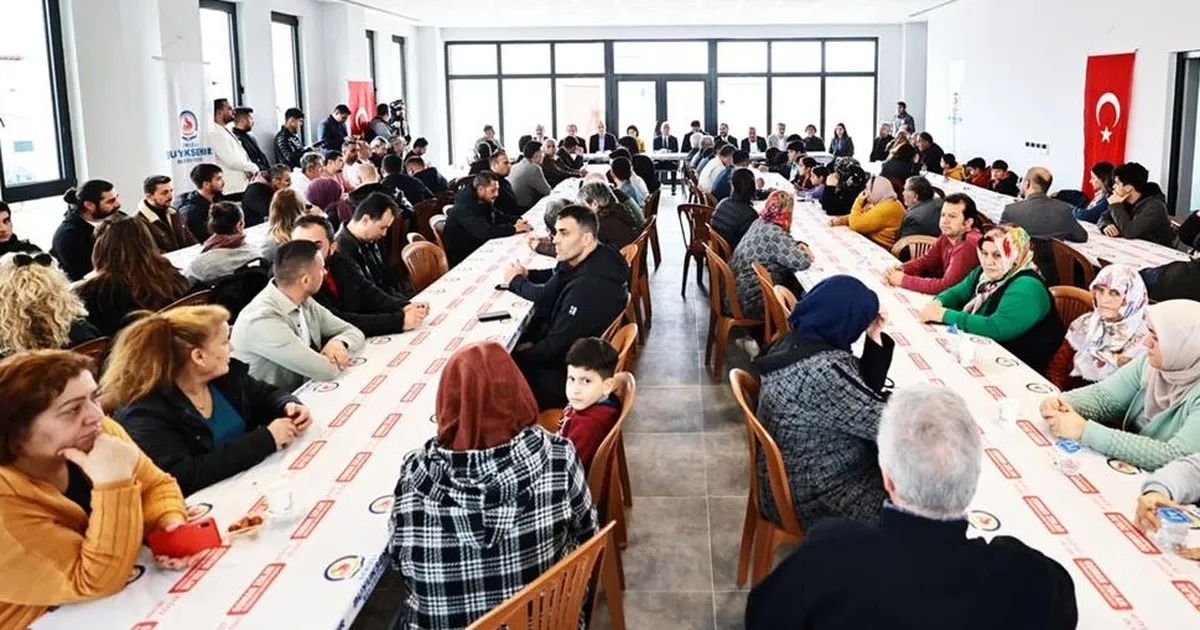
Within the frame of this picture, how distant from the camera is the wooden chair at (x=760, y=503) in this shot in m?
2.66

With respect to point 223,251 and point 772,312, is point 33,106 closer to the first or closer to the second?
point 223,251

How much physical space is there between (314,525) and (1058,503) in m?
1.74

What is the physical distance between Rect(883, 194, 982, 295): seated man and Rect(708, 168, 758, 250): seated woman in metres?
1.41

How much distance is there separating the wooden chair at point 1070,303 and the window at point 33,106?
7.29 m

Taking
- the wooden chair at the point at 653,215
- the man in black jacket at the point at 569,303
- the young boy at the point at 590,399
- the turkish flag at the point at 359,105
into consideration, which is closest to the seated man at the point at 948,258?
the man in black jacket at the point at 569,303

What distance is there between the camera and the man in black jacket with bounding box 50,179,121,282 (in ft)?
19.0

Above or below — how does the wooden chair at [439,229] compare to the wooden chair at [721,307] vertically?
above

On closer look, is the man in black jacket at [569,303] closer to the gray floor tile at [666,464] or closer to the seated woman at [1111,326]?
the gray floor tile at [666,464]

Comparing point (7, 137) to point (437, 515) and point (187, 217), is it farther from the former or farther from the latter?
point (437, 515)

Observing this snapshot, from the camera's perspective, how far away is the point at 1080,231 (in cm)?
620

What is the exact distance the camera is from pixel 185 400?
8.35 ft

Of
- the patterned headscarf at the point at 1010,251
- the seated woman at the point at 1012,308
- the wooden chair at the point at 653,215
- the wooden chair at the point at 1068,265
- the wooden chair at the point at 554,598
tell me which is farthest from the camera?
the wooden chair at the point at 653,215

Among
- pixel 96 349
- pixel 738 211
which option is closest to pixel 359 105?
pixel 738 211

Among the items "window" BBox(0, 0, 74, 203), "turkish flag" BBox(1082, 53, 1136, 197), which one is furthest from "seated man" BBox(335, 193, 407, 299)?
"turkish flag" BBox(1082, 53, 1136, 197)
